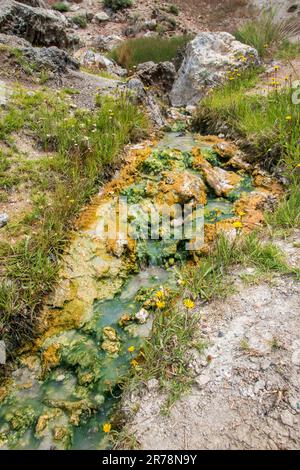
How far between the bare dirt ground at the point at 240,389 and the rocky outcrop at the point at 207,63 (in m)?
7.21

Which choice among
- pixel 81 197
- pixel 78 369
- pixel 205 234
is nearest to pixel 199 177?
pixel 205 234

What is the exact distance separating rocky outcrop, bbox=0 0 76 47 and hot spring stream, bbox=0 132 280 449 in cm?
596

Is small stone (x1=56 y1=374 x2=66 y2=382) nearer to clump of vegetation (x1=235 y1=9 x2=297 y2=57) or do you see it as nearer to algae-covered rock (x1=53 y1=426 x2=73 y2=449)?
algae-covered rock (x1=53 y1=426 x2=73 y2=449)

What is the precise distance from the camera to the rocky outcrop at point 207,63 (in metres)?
8.76

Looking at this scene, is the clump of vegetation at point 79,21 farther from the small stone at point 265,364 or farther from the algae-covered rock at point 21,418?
the small stone at point 265,364

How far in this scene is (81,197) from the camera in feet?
14.6

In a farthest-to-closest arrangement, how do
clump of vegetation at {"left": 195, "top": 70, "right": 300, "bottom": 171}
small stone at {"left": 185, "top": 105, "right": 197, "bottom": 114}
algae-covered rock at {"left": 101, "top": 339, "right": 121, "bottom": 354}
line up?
small stone at {"left": 185, "top": 105, "right": 197, "bottom": 114}, clump of vegetation at {"left": 195, "top": 70, "right": 300, "bottom": 171}, algae-covered rock at {"left": 101, "top": 339, "right": 121, "bottom": 354}

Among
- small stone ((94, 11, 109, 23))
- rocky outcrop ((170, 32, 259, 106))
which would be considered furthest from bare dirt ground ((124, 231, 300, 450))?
small stone ((94, 11, 109, 23))

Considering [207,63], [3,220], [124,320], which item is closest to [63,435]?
[124,320]

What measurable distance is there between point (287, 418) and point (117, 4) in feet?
71.2

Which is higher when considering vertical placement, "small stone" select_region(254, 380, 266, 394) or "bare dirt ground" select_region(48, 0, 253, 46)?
"bare dirt ground" select_region(48, 0, 253, 46)

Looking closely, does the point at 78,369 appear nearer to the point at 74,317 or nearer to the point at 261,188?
the point at 74,317

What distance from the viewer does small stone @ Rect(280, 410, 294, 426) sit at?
7.23ft

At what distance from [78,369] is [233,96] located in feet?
20.4
